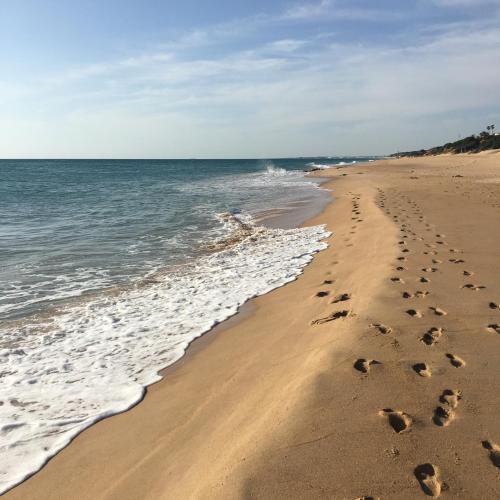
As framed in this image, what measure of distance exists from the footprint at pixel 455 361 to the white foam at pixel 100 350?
3185 millimetres

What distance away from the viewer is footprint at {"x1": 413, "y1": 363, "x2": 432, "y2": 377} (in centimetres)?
386

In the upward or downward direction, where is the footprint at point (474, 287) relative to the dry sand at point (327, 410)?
upward

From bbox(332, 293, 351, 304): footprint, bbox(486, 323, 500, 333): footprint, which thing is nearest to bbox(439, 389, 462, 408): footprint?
bbox(486, 323, 500, 333): footprint

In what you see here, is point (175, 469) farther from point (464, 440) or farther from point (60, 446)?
point (464, 440)

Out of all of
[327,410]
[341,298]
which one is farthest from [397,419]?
[341,298]

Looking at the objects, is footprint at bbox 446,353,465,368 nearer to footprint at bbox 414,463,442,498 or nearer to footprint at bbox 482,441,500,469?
footprint at bbox 482,441,500,469

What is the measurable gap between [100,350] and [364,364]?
3531mm

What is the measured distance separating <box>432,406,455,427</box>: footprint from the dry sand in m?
0.01

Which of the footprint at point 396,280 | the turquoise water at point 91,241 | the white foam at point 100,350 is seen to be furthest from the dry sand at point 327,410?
the turquoise water at point 91,241

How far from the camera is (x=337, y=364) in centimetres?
412

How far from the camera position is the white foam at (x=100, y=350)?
4094 millimetres

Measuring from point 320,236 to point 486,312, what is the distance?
768cm

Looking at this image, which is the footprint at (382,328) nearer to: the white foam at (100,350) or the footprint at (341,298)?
the footprint at (341,298)

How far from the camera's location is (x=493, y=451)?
2869 mm
